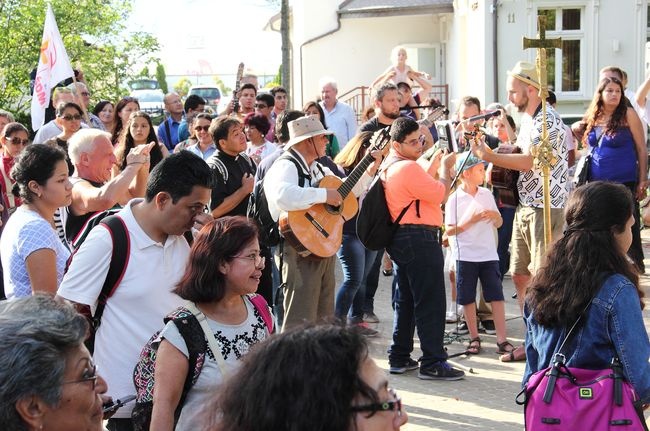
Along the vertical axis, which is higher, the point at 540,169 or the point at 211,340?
the point at 540,169

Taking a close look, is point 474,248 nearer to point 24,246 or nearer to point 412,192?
point 412,192

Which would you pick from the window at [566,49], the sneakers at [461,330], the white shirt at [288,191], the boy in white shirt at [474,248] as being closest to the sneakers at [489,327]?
the sneakers at [461,330]

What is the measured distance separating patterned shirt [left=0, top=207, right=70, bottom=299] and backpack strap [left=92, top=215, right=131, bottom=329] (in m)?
0.72

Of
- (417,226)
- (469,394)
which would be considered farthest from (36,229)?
(469,394)

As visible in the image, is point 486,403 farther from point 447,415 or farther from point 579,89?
point 579,89

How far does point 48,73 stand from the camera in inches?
423

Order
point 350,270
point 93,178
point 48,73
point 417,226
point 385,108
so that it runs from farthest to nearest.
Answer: point 48,73 → point 385,108 → point 350,270 → point 417,226 → point 93,178

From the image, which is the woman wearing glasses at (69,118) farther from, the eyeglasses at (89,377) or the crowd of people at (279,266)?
the eyeglasses at (89,377)

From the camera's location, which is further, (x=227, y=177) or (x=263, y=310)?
(x=227, y=177)

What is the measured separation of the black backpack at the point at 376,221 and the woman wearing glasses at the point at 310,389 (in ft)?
17.1

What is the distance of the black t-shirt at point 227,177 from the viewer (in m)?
8.05

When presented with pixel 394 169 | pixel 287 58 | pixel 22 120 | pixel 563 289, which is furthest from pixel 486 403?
pixel 287 58

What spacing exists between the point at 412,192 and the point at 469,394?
1558mm

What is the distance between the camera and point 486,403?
23.3 feet
